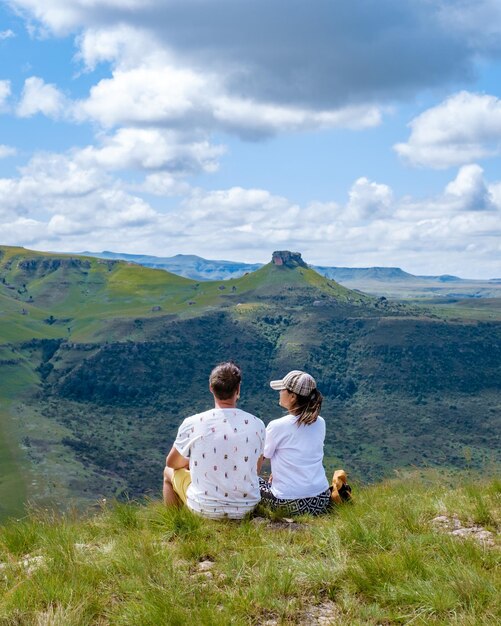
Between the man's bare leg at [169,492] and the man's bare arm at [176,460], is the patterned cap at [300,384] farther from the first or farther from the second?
the man's bare leg at [169,492]

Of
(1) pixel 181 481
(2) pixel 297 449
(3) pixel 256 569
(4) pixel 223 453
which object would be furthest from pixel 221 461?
(3) pixel 256 569

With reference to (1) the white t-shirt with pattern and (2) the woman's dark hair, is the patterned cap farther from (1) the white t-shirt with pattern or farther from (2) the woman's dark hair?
(1) the white t-shirt with pattern

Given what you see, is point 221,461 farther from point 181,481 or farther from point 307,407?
point 307,407

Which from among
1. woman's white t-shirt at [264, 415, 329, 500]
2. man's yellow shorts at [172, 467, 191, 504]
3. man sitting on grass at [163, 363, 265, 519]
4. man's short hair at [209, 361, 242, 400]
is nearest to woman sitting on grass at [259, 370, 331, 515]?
woman's white t-shirt at [264, 415, 329, 500]

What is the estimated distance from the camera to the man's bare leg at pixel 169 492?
8.47m

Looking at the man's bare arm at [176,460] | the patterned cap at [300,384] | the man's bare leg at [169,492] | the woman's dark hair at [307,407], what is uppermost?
the patterned cap at [300,384]

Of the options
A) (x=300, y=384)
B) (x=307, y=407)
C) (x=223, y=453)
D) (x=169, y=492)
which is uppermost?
(x=300, y=384)

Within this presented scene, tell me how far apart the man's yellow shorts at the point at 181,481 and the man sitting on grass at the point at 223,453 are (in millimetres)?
363

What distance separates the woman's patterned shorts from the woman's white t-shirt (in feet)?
0.27

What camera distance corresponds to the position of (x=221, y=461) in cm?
792

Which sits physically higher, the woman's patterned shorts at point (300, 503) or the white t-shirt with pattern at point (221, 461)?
the white t-shirt with pattern at point (221, 461)

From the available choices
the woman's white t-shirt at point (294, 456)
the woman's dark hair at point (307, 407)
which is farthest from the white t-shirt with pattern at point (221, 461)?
the woman's dark hair at point (307, 407)

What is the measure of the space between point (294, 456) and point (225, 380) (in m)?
1.83

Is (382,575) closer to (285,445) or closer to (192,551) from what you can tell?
(192,551)
